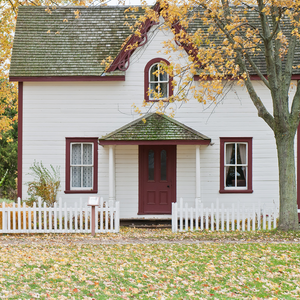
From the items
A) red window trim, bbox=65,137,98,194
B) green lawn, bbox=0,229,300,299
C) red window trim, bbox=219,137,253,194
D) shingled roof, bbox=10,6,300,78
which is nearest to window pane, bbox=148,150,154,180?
red window trim, bbox=65,137,98,194

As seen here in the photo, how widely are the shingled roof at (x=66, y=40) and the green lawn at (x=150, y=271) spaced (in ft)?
23.9

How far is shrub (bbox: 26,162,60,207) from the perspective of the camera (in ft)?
46.9

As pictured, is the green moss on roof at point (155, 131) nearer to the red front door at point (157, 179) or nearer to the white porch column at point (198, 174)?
the white porch column at point (198, 174)

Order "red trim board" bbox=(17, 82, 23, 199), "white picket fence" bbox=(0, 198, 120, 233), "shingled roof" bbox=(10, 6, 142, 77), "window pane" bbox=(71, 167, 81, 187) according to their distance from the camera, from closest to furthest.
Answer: "white picket fence" bbox=(0, 198, 120, 233), "red trim board" bbox=(17, 82, 23, 199), "shingled roof" bbox=(10, 6, 142, 77), "window pane" bbox=(71, 167, 81, 187)

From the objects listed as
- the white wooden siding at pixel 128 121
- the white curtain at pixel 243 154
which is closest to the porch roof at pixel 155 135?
the white wooden siding at pixel 128 121

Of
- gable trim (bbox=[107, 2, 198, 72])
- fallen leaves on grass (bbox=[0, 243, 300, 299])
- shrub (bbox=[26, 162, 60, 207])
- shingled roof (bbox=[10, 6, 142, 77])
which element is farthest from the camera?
shingled roof (bbox=[10, 6, 142, 77])

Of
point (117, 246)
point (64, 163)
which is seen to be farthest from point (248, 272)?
point (64, 163)

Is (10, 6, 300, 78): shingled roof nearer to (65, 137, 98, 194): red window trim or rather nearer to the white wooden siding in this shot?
the white wooden siding

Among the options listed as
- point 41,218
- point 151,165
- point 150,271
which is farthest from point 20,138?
point 150,271

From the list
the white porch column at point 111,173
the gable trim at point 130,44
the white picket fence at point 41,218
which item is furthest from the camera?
the gable trim at point 130,44

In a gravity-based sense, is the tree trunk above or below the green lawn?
above

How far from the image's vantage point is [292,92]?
50.1ft

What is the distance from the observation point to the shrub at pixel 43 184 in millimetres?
14297

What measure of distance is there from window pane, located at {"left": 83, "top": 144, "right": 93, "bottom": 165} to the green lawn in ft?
17.3
